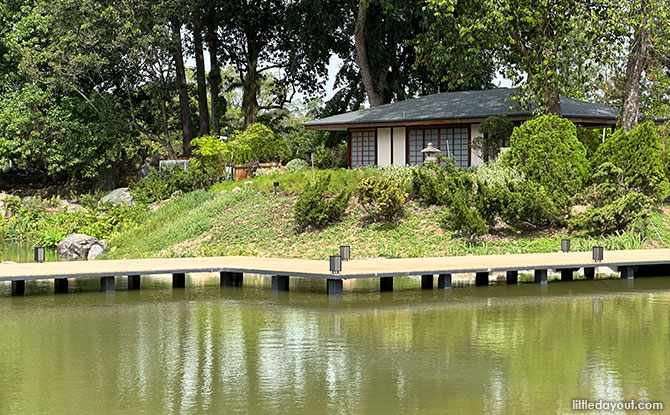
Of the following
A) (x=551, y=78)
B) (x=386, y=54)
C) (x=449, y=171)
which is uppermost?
(x=386, y=54)

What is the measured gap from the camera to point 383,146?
3912 centimetres

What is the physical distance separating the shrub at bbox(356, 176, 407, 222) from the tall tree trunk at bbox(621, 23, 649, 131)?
32.4ft

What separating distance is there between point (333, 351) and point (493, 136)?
2309cm

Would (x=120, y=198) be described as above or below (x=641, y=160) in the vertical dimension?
below

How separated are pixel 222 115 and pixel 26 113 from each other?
11.1 m

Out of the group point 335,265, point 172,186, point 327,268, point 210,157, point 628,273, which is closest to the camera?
point 335,265

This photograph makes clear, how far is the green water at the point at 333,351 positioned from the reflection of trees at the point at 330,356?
29mm

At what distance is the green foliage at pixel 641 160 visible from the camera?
2772 centimetres

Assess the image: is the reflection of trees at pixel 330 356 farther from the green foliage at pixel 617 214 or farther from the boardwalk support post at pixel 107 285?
the green foliage at pixel 617 214

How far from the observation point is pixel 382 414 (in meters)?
9.91

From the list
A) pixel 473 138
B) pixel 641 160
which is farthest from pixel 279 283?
pixel 473 138

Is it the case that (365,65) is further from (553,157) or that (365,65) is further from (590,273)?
(590,273)

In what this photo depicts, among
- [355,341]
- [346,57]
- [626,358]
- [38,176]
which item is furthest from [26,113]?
[626,358]

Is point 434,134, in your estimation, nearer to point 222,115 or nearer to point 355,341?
point 222,115
